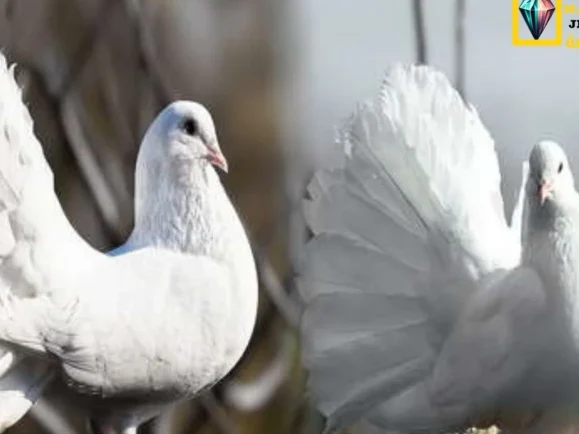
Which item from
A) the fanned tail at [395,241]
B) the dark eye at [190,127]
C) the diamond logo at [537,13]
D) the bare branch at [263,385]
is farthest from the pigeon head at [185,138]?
the diamond logo at [537,13]

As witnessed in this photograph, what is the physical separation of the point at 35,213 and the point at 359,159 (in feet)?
1.95

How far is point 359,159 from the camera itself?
6.80 ft

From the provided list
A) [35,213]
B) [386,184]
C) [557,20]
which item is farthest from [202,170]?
[557,20]

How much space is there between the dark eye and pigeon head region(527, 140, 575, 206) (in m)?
0.52

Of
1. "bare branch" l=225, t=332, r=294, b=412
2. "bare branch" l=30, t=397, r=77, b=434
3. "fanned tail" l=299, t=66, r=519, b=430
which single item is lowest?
"bare branch" l=225, t=332, r=294, b=412

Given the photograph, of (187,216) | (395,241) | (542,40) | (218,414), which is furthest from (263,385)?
(542,40)

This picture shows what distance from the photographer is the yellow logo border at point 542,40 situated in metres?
2.11

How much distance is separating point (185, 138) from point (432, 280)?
501 mm

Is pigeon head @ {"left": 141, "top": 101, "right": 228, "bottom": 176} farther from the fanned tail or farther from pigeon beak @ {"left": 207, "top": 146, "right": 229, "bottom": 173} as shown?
the fanned tail

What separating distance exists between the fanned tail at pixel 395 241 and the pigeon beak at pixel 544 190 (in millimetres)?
113

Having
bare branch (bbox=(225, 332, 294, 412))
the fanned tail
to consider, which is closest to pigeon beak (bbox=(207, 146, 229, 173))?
the fanned tail

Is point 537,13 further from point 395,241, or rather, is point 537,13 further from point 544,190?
point 395,241

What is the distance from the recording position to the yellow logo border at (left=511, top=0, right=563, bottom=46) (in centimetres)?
211

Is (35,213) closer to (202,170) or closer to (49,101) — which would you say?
(202,170)
